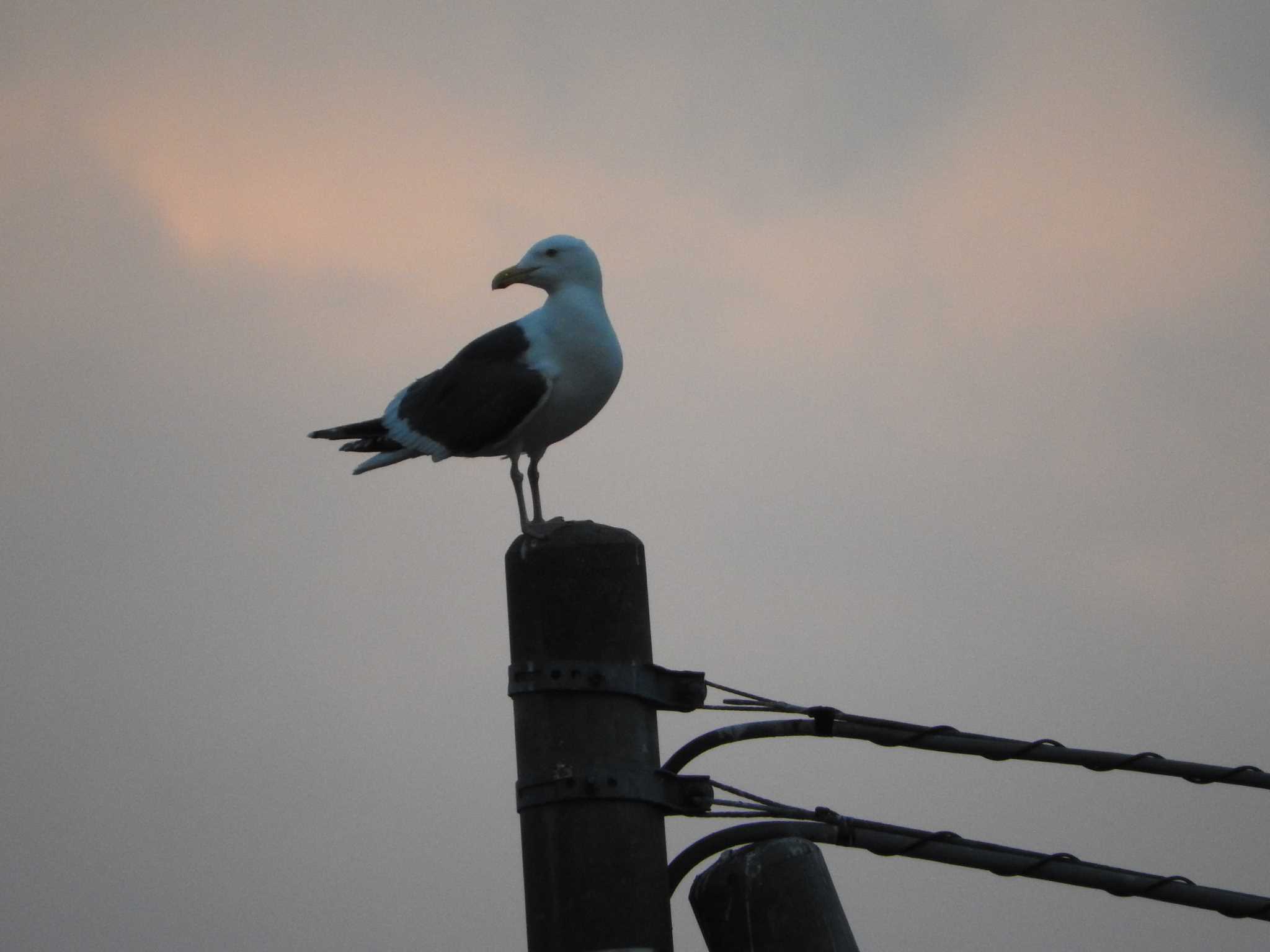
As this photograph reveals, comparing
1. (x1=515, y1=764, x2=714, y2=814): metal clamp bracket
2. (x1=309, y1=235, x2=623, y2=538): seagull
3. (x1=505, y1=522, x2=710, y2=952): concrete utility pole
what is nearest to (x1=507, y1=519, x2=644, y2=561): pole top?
(x1=505, y1=522, x2=710, y2=952): concrete utility pole

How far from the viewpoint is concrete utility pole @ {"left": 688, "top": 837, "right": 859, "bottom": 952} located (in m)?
3.92

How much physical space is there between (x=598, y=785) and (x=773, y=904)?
545 millimetres

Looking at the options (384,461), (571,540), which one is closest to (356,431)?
(384,461)

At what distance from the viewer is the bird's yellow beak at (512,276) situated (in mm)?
7023

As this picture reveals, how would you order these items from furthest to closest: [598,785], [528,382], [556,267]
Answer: [556,267] → [528,382] → [598,785]

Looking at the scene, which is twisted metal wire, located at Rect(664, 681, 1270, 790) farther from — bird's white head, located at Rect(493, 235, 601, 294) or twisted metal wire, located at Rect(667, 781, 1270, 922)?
bird's white head, located at Rect(493, 235, 601, 294)

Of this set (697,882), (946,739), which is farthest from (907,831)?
(697,882)

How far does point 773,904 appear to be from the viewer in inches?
156

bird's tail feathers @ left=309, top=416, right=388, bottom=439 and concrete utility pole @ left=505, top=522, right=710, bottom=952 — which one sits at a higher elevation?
bird's tail feathers @ left=309, top=416, right=388, bottom=439

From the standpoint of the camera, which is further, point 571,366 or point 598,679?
point 571,366

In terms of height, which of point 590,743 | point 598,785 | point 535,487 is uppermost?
point 535,487

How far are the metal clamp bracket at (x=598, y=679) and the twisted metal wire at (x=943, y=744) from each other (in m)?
0.17

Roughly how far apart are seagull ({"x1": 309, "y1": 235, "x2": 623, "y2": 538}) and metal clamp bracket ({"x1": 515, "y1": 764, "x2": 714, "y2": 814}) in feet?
7.49

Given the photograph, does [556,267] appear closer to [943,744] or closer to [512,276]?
[512,276]
